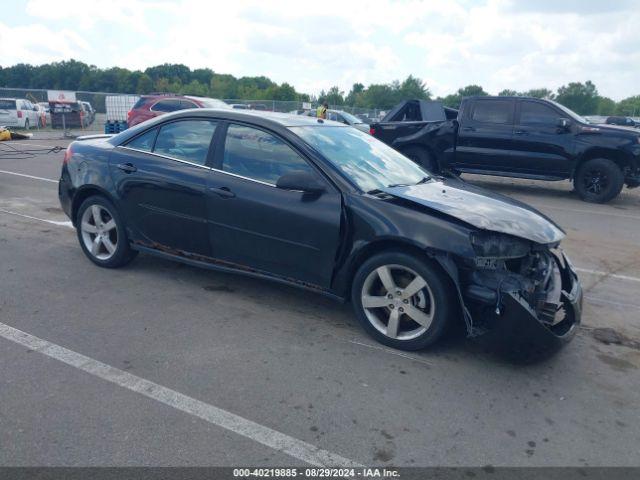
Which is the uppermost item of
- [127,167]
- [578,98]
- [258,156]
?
[578,98]

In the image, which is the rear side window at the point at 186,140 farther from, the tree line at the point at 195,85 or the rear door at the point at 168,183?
the tree line at the point at 195,85

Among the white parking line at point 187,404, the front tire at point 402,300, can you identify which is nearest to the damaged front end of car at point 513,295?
the front tire at point 402,300

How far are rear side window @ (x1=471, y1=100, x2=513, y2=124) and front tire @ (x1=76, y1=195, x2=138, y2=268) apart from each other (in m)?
8.42

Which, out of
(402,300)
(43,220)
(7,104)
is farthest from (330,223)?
(7,104)

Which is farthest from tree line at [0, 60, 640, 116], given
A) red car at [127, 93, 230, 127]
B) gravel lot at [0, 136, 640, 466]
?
gravel lot at [0, 136, 640, 466]

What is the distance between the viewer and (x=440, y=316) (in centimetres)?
367

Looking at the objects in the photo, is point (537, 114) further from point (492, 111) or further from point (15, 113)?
point (15, 113)

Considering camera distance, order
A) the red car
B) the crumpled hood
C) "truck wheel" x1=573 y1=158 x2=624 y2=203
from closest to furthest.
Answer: the crumpled hood → "truck wheel" x1=573 y1=158 x2=624 y2=203 → the red car

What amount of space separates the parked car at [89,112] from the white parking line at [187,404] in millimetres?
27626

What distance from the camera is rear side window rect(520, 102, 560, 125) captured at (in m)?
10.9

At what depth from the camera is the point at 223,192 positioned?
4.48 m

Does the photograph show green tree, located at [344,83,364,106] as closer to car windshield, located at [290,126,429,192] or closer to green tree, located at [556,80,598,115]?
green tree, located at [556,80,598,115]

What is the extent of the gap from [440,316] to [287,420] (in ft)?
Answer: 4.16

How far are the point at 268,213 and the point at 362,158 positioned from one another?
96cm
